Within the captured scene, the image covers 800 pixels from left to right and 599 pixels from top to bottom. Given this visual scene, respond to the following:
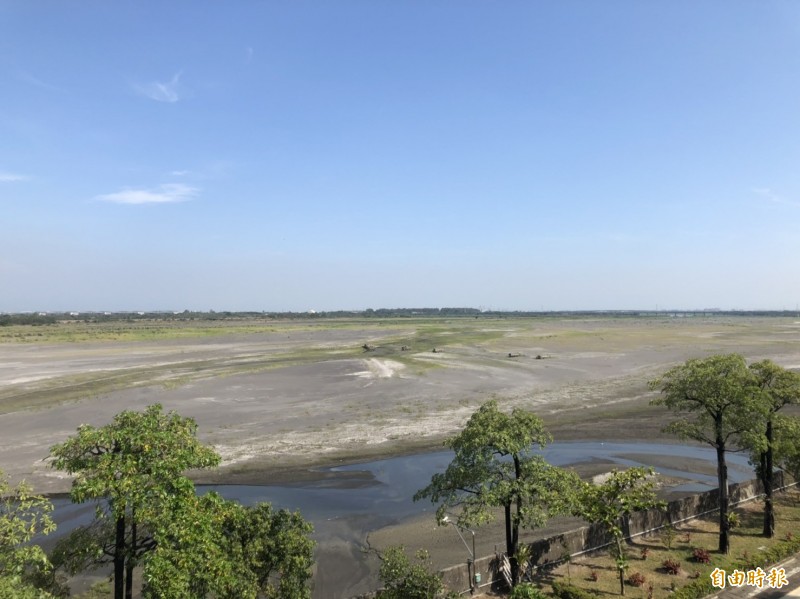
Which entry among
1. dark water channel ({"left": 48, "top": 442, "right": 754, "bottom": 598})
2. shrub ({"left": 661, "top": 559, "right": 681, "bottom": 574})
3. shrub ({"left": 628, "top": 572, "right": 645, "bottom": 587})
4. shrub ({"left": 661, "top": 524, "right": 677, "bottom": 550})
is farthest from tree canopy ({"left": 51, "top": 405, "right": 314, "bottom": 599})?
shrub ({"left": 661, "top": 524, "right": 677, "bottom": 550})

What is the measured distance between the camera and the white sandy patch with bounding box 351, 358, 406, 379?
2778 inches

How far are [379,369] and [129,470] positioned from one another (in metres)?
66.0

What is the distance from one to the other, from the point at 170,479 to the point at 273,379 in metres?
57.6

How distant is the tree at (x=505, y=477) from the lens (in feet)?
54.0

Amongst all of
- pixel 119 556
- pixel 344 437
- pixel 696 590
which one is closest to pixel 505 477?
pixel 696 590

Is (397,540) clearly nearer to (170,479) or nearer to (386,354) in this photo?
(170,479)

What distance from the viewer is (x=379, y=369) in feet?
251

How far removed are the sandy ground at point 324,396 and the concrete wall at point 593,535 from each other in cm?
374

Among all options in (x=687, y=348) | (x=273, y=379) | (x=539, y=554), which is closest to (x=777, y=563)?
(x=539, y=554)

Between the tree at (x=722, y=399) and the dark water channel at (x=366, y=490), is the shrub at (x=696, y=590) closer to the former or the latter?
the tree at (x=722, y=399)

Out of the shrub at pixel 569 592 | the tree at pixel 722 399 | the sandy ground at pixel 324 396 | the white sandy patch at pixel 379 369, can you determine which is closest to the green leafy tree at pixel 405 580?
the shrub at pixel 569 592

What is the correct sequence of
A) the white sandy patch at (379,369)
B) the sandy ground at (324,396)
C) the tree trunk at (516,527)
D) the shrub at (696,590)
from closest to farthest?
the tree trunk at (516,527) → the shrub at (696,590) → the sandy ground at (324,396) → the white sandy patch at (379,369)

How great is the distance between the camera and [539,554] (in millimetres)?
19844

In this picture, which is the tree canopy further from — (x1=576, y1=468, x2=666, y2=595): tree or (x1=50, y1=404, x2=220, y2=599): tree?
(x1=576, y1=468, x2=666, y2=595): tree
